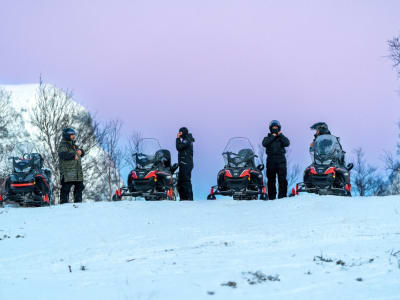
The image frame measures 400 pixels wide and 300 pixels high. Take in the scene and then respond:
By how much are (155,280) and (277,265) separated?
1450mm

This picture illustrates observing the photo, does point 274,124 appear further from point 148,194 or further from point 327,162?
point 148,194

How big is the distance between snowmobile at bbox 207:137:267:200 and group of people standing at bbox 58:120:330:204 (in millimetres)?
347

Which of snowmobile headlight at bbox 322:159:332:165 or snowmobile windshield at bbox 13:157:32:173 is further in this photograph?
snowmobile headlight at bbox 322:159:332:165

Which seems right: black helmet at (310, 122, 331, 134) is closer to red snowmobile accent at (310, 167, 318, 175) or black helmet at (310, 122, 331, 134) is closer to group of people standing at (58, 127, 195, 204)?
red snowmobile accent at (310, 167, 318, 175)

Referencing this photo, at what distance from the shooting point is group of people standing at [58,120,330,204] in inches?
571

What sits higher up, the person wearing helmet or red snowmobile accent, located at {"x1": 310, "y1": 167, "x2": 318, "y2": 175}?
the person wearing helmet

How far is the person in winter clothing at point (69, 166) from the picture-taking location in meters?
14.4

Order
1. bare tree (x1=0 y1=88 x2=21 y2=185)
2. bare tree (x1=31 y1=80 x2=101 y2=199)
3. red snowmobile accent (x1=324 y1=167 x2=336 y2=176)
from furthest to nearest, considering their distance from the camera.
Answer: bare tree (x1=0 y1=88 x2=21 y2=185), bare tree (x1=31 y1=80 x2=101 y2=199), red snowmobile accent (x1=324 y1=167 x2=336 y2=176)

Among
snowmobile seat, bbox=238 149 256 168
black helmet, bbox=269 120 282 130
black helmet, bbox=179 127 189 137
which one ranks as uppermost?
black helmet, bbox=269 120 282 130

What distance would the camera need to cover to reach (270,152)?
14.8 meters

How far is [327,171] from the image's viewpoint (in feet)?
48.4

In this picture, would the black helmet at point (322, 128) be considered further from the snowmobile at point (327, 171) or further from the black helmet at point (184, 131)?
the black helmet at point (184, 131)

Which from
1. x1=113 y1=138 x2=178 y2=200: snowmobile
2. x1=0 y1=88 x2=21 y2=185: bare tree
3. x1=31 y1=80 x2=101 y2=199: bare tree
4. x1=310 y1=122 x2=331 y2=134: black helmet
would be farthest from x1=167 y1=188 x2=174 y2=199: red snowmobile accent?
x1=0 y1=88 x2=21 y2=185: bare tree

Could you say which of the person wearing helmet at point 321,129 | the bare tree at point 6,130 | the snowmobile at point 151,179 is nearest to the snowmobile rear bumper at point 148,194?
the snowmobile at point 151,179
